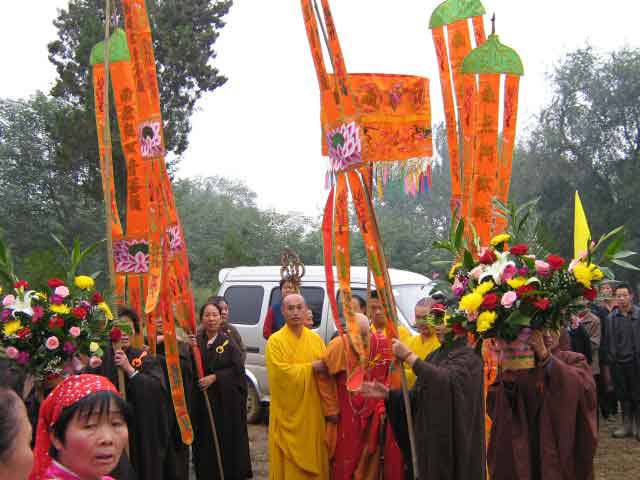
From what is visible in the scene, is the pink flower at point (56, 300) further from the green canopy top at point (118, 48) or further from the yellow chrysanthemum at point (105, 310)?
the green canopy top at point (118, 48)

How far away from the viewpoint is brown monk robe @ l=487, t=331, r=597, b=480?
404cm

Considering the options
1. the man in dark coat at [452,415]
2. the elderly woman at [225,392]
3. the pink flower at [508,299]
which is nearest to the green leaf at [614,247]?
the pink flower at [508,299]

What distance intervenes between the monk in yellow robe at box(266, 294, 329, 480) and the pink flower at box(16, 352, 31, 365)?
2.41m

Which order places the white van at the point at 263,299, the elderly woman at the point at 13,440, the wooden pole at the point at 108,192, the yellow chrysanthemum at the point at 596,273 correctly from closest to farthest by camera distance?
the elderly woman at the point at 13,440
the yellow chrysanthemum at the point at 596,273
the wooden pole at the point at 108,192
the white van at the point at 263,299

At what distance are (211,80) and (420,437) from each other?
37.8 feet

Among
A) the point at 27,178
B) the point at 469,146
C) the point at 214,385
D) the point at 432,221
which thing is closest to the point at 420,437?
the point at 469,146

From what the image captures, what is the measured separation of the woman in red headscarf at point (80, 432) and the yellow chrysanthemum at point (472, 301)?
1.83 m

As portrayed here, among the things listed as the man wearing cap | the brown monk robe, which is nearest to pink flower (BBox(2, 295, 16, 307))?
the brown monk robe

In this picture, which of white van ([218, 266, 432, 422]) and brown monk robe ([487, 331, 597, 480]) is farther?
white van ([218, 266, 432, 422])

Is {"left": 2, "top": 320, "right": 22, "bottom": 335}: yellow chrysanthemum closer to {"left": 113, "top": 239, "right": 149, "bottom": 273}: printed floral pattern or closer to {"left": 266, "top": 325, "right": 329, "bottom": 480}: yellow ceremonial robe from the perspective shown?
{"left": 113, "top": 239, "right": 149, "bottom": 273}: printed floral pattern

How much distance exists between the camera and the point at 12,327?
3990mm

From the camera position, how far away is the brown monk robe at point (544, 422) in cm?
404

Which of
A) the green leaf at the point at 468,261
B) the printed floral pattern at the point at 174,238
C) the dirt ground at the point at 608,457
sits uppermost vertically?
Answer: the printed floral pattern at the point at 174,238

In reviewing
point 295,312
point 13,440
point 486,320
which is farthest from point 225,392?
point 13,440
